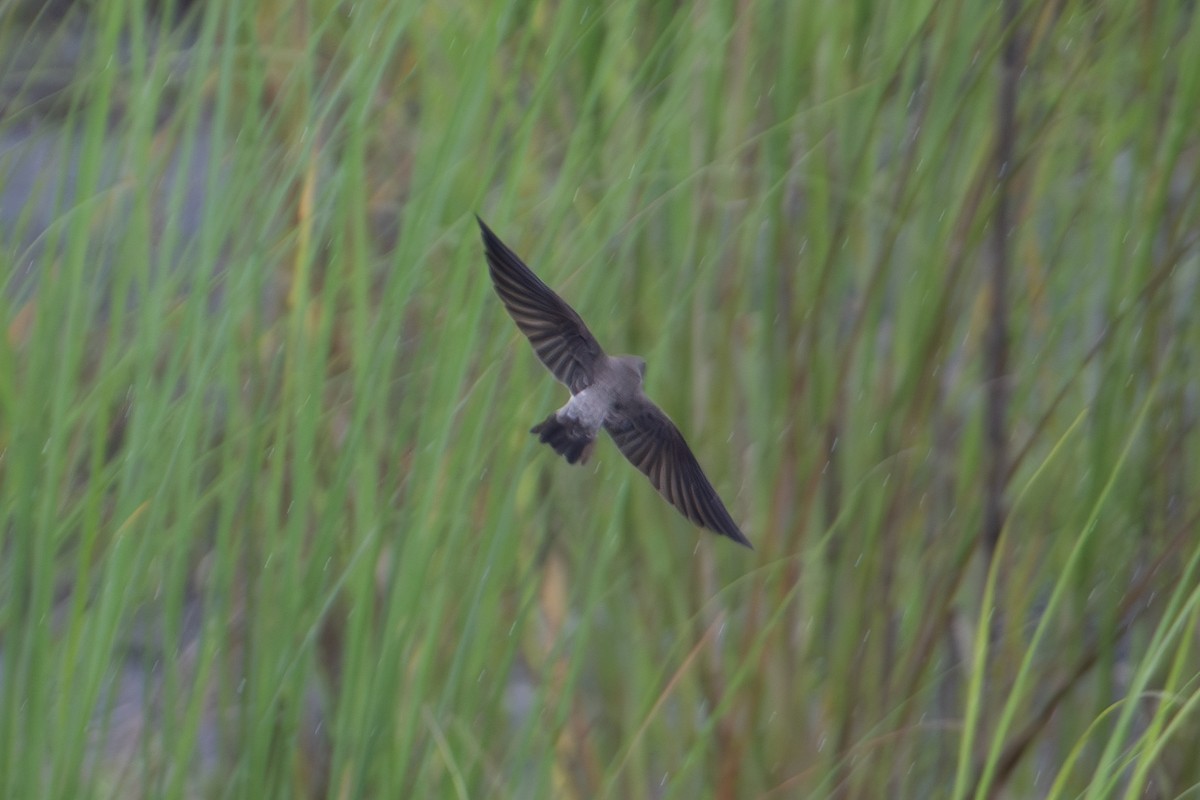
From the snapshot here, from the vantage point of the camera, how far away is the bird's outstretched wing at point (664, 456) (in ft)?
1.78

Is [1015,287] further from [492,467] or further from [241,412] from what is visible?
[241,412]

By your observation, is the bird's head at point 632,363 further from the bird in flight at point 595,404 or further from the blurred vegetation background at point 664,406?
the blurred vegetation background at point 664,406

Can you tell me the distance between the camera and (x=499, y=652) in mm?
743

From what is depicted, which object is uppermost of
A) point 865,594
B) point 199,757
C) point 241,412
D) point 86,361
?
point 86,361

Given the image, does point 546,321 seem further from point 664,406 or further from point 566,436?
point 664,406

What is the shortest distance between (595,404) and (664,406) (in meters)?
0.23

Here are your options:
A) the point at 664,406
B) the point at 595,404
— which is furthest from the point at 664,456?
the point at 664,406

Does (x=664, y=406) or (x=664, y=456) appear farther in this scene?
(x=664, y=406)

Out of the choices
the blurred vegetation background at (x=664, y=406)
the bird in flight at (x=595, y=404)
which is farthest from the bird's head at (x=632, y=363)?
the blurred vegetation background at (x=664, y=406)

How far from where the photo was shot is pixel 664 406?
0.77 metres

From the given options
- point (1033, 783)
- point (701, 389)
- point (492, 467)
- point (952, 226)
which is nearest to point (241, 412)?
point (492, 467)

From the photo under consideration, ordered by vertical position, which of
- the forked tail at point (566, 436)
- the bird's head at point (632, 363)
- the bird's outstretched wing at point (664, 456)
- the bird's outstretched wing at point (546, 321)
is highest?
the bird's outstretched wing at point (546, 321)

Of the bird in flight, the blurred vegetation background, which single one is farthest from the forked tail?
the blurred vegetation background

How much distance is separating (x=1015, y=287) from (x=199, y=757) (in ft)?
1.78
